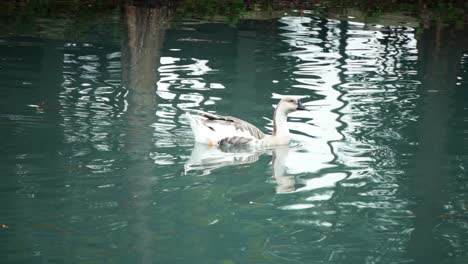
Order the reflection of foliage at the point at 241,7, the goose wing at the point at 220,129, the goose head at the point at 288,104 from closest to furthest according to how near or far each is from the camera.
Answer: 1. the goose wing at the point at 220,129
2. the goose head at the point at 288,104
3. the reflection of foliage at the point at 241,7

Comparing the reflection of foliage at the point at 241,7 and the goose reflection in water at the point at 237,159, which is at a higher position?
the reflection of foliage at the point at 241,7

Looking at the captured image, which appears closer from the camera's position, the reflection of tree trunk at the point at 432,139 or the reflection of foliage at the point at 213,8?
the reflection of tree trunk at the point at 432,139

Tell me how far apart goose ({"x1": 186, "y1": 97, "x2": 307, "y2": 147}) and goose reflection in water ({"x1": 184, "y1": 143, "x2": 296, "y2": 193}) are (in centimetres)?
9

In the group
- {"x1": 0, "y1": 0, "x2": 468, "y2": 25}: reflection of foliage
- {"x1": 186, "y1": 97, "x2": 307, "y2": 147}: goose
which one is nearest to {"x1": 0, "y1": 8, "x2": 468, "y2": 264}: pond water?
{"x1": 186, "y1": 97, "x2": 307, "y2": 147}: goose

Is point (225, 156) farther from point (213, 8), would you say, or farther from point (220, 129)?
point (213, 8)

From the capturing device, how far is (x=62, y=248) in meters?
8.78

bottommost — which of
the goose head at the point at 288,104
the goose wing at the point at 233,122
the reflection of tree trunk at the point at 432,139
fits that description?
the reflection of tree trunk at the point at 432,139

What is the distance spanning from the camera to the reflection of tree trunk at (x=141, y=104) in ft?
31.3

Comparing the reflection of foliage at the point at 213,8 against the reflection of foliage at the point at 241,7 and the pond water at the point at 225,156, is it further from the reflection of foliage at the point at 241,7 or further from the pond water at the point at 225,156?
the pond water at the point at 225,156

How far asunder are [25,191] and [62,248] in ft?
6.21

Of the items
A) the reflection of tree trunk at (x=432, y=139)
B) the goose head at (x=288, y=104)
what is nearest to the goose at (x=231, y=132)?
the goose head at (x=288, y=104)

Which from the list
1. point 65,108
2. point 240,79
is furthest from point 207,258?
point 240,79

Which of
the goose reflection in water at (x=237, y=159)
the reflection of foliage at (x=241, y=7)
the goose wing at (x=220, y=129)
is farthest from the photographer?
the reflection of foliage at (x=241, y=7)

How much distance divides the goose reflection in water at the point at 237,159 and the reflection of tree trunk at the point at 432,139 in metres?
1.51
